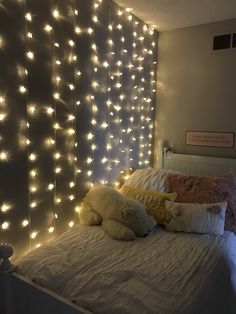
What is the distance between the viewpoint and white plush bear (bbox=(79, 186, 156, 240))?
6.46 ft

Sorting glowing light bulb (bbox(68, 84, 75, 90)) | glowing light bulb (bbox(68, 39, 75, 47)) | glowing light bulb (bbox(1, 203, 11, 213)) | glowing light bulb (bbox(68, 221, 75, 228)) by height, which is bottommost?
glowing light bulb (bbox(68, 221, 75, 228))

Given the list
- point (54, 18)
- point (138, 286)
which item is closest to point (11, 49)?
point (54, 18)

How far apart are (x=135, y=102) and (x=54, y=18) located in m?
1.22

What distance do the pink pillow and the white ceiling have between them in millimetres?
1466

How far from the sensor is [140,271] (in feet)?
4.97

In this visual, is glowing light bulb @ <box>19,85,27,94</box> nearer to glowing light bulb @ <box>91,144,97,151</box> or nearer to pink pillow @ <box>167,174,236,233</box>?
glowing light bulb @ <box>91,144,97,151</box>

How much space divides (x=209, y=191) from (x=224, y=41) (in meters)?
1.50

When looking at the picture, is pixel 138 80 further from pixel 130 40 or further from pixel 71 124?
pixel 71 124

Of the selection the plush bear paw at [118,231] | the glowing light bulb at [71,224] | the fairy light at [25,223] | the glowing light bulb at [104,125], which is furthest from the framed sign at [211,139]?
the fairy light at [25,223]

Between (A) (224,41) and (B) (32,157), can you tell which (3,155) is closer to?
(B) (32,157)

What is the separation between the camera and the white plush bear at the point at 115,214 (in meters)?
1.97

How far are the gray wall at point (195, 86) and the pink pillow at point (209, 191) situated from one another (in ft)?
1.92

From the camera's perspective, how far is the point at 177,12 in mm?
2537

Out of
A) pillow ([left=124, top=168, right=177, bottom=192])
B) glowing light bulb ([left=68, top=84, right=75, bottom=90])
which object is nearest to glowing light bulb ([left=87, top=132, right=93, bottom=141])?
glowing light bulb ([left=68, top=84, right=75, bottom=90])
